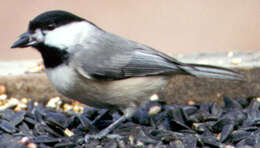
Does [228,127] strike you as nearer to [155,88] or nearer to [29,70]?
[155,88]

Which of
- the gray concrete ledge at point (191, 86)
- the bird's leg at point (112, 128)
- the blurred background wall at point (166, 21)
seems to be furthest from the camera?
the blurred background wall at point (166, 21)

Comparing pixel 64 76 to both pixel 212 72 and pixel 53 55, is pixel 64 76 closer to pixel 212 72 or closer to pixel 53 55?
pixel 53 55

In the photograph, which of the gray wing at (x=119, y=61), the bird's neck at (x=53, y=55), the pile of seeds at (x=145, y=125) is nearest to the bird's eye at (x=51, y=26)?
the bird's neck at (x=53, y=55)

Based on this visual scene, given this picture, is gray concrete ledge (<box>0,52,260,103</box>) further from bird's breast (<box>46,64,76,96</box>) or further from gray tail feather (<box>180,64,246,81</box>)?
bird's breast (<box>46,64,76,96</box>)

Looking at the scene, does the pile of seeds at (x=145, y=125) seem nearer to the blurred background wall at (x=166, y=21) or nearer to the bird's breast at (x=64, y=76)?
the bird's breast at (x=64, y=76)

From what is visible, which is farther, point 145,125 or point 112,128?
point 145,125

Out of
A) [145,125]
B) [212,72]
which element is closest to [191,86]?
[212,72]
